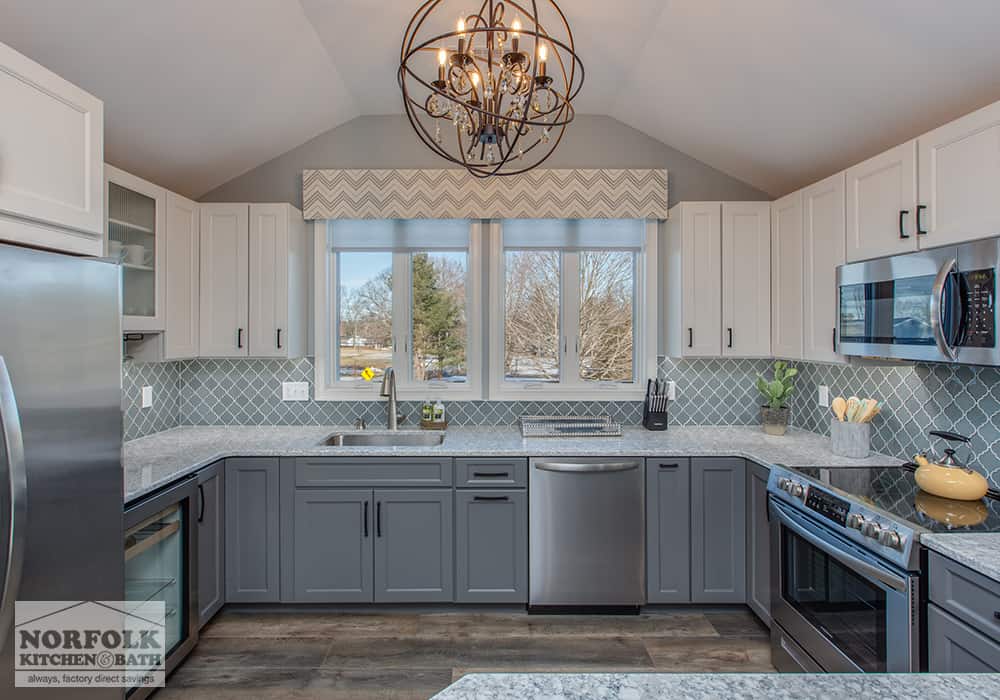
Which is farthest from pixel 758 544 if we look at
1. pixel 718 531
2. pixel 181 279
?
pixel 181 279

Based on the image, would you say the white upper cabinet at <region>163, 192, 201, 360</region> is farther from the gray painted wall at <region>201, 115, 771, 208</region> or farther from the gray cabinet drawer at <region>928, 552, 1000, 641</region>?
the gray cabinet drawer at <region>928, 552, 1000, 641</region>

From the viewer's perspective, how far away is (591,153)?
3467 millimetres

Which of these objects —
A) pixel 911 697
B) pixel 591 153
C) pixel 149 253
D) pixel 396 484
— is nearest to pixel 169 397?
pixel 149 253

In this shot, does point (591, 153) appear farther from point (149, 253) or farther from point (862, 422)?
point (149, 253)

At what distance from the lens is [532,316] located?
3.56 meters

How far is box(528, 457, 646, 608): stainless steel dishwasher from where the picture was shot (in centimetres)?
282

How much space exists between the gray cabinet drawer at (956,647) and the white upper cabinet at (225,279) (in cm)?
334

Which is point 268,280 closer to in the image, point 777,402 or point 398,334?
point 398,334

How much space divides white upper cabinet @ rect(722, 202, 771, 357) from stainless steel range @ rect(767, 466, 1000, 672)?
99 cm

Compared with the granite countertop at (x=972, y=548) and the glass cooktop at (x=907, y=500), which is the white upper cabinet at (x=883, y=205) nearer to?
the glass cooktop at (x=907, y=500)

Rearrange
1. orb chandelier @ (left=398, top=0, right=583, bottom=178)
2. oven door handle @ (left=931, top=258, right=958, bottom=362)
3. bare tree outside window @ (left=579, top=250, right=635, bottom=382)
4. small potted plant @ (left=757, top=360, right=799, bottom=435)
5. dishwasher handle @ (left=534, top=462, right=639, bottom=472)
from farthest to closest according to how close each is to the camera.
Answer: bare tree outside window @ (left=579, top=250, right=635, bottom=382)
small potted plant @ (left=757, top=360, right=799, bottom=435)
dishwasher handle @ (left=534, top=462, right=639, bottom=472)
oven door handle @ (left=931, top=258, right=958, bottom=362)
orb chandelier @ (left=398, top=0, right=583, bottom=178)

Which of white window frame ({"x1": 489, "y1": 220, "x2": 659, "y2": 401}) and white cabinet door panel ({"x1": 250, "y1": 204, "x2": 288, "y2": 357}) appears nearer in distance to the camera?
white cabinet door panel ({"x1": 250, "y1": 204, "x2": 288, "y2": 357})

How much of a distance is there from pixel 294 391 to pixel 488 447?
4.70 feet

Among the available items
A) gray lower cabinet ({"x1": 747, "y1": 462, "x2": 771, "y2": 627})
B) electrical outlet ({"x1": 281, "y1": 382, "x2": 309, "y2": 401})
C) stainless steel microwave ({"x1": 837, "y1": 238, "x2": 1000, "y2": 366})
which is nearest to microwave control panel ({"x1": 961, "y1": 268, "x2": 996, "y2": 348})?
stainless steel microwave ({"x1": 837, "y1": 238, "x2": 1000, "y2": 366})
